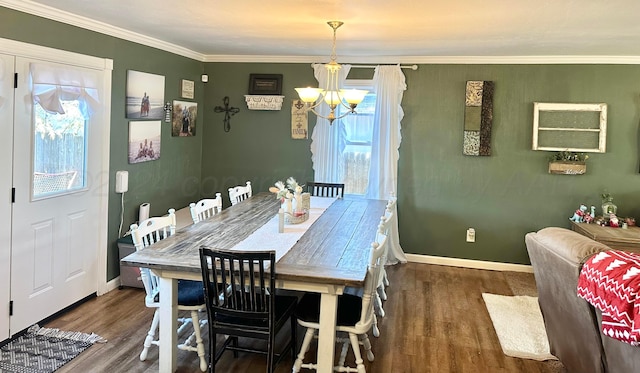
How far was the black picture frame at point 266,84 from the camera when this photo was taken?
19.6 ft

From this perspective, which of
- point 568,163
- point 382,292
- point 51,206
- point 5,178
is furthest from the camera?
point 568,163

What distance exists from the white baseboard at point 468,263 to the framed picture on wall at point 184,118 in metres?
2.88

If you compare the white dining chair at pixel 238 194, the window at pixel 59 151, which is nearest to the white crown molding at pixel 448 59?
the white dining chair at pixel 238 194

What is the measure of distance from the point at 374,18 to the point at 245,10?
896mm

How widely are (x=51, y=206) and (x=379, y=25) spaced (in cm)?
281

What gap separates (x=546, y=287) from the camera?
322 centimetres

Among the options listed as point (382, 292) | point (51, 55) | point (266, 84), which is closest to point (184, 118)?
point (266, 84)

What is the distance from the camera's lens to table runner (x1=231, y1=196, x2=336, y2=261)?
3188 millimetres

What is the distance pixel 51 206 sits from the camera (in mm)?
3859

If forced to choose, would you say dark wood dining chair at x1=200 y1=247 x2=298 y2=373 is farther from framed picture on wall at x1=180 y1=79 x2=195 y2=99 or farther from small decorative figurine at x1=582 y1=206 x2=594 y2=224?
small decorative figurine at x1=582 y1=206 x2=594 y2=224

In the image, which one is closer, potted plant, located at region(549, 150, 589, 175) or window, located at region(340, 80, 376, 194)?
potted plant, located at region(549, 150, 589, 175)

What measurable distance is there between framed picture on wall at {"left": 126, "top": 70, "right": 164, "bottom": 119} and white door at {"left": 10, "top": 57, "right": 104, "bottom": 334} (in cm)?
47

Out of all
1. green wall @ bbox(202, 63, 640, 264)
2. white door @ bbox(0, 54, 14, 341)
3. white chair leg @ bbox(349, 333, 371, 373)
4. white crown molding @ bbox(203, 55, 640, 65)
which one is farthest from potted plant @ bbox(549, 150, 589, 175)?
white door @ bbox(0, 54, 14, 341)

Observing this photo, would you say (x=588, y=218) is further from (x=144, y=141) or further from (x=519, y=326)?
(x=144, y=141)
